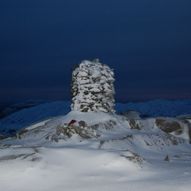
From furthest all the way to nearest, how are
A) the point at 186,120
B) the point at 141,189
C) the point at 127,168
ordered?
the point at 186,120 < the point at 127,168 < the point at 141,189

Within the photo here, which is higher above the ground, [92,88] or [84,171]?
[92,88]

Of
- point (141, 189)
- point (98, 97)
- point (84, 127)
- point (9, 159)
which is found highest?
point (98, 97)

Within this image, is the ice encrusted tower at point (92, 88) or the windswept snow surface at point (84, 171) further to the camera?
the ice encrusted tower at point (92, 88)

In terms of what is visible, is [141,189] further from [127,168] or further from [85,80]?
[85,80]

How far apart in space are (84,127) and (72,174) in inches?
398

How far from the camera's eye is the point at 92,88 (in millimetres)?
27016

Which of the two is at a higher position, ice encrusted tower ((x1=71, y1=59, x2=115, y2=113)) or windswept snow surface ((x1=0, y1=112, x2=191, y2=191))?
ice encrusted tower ((x1=71, y1=59, x2=115, y2=113))

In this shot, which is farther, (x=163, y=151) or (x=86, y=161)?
(x=163, y=151)

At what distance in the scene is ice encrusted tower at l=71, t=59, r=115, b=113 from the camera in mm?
26562

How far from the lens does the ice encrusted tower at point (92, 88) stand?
2656 centimetres

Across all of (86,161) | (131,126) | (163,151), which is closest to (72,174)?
(86,161)

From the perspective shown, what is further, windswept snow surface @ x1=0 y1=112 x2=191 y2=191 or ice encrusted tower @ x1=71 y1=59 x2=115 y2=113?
ice encrusted tower @ x1=71 y1=59 x2=115 y2=113

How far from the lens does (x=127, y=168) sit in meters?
13.9

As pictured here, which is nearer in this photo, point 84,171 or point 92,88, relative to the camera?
point 84,171
